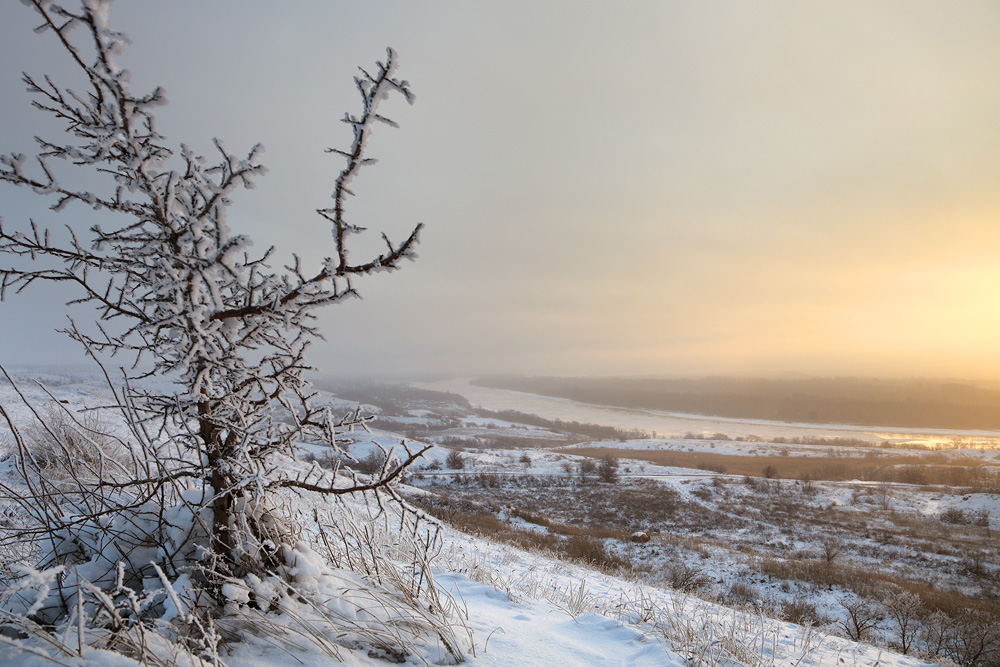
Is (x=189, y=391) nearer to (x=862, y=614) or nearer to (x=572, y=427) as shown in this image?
(x=862, y=614)

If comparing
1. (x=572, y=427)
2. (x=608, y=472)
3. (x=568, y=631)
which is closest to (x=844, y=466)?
(x=608, y=472)

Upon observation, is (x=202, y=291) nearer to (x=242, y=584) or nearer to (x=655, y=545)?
(x=242, y=584)

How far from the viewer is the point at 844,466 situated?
161ft

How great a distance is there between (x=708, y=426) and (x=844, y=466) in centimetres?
4279

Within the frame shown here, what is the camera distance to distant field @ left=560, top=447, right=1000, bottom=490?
142 feet

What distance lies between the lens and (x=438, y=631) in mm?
2166

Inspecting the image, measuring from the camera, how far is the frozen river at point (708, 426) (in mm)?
79312

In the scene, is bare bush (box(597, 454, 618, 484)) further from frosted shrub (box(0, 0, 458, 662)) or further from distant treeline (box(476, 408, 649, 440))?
frosted shrub (box(0, 0, 458, 662))

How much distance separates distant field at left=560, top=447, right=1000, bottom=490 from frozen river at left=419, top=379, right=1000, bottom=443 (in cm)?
2272

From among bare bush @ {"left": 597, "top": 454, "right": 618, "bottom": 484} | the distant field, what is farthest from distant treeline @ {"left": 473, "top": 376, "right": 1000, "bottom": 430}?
bare bush @ {"left": 597, "top": 454, "right": 618, "bottom": 484}

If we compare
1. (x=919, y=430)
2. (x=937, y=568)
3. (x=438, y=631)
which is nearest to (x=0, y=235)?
(x=438, y=631)

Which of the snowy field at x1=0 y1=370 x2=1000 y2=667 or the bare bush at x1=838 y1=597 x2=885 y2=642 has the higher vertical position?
the snowy field at x1=0 y1=370 x2=1000 y2=667

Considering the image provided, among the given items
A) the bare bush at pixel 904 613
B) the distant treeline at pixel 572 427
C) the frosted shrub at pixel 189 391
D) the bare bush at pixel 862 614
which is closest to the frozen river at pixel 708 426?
the distant treeline at pixel 572 427

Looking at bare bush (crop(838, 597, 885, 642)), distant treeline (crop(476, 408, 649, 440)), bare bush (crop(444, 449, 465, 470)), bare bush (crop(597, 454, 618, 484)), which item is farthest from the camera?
distant treeline (crop(476, 408, 649, 440))
